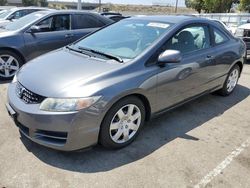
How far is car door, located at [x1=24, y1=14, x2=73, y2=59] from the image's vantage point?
6.06 metres

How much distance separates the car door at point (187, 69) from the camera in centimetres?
370

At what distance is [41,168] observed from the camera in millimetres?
2980

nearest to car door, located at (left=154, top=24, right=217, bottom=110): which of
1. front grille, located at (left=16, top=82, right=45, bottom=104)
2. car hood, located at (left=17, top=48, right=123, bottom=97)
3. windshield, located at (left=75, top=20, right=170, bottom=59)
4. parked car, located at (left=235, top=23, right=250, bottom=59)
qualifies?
windshield, located at (left=75, top=20, right=170, bottom=59)

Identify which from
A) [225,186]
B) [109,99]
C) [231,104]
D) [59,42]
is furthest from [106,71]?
[59,42]

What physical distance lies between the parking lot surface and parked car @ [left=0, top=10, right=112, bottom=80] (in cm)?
207

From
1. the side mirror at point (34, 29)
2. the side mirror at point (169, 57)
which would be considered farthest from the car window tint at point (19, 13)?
the side mirror at point (169, 57)

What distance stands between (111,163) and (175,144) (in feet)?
3.03

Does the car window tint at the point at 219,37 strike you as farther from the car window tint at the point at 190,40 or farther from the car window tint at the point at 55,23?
the car window tint at the point at 55,23

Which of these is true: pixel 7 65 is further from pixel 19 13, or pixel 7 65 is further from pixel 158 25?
pixel 19 13

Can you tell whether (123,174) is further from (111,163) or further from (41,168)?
(41,168)

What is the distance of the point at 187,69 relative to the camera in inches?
157

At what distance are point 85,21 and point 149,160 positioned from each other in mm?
4779

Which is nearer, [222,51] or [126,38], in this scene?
[126,38]

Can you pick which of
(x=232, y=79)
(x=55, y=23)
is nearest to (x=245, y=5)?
(x=232, y=79)
